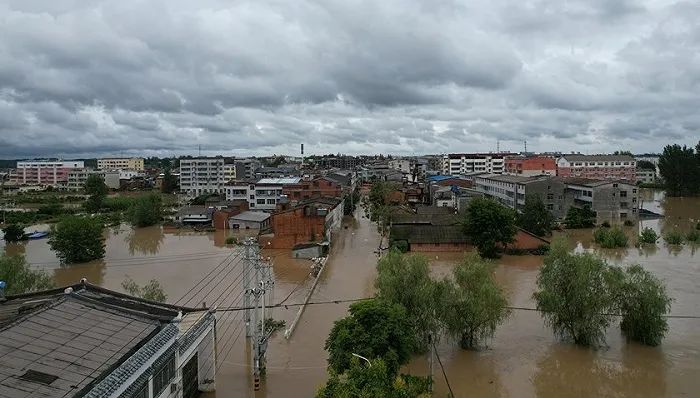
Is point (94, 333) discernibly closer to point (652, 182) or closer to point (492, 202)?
point (492, 202)

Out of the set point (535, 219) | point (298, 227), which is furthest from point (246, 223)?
point (535, 219)

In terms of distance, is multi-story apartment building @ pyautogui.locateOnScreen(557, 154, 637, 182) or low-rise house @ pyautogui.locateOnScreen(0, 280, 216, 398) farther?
multi-story apartment building @ pyautogui.locateOnScreen(557, 154, 637, 182)

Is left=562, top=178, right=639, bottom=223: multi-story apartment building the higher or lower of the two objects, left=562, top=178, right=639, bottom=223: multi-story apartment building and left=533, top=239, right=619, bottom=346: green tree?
the higher

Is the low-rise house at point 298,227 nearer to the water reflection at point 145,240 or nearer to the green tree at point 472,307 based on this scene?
the water reflection at point 145,240

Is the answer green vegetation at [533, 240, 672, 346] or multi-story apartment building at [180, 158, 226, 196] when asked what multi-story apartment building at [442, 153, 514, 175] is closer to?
multi-story apartment building at [180, 158, 226, 196]

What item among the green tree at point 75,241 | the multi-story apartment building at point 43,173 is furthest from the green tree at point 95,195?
the multi-story apartment building at point 43,173

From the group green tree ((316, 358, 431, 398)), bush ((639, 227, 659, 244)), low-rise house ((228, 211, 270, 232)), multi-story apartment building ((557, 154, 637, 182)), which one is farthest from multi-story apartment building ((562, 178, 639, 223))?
green tree ((316, 358, 431, 398))
